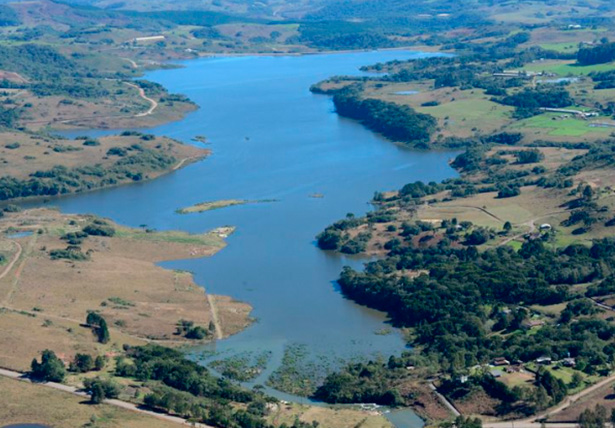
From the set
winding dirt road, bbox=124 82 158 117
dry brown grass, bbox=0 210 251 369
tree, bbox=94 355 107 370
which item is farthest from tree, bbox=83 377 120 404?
winding dirt road, bbox=124 82 158 117

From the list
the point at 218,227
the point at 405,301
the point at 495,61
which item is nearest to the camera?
the point at 405,301

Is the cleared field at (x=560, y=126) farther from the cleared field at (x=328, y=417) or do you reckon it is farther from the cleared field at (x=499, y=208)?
the cleared field at (x=328, y=417)

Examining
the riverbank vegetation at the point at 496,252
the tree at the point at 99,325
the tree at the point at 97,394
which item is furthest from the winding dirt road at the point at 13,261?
the tree at the point at 97,394

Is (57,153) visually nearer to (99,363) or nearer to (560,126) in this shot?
(560,126)

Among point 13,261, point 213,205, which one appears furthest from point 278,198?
point 13,261

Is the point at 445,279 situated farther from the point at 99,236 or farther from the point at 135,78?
the point at 135,78

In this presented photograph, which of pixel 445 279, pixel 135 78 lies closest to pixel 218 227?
pixel 445 279

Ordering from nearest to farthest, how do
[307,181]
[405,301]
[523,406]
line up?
1. [523,406]
2. [405,301]
3. [307,181]
